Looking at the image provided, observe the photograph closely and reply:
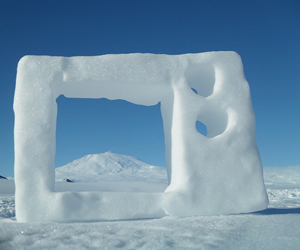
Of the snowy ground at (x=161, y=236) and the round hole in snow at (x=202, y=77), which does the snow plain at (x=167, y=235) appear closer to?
the snowy ground at (x=161, y=236)

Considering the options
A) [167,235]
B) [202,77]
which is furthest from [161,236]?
[202,77]

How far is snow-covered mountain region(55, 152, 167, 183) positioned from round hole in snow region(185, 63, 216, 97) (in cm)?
2105

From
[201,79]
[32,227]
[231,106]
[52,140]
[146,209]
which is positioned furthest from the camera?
[201,79]

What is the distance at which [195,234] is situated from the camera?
6.52 feet

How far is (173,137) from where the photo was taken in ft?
10.6

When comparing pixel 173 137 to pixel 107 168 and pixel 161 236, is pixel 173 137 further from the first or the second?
pixel 107 168

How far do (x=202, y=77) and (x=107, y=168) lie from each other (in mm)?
27524

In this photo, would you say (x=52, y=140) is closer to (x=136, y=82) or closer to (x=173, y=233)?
(x=136, y=82)

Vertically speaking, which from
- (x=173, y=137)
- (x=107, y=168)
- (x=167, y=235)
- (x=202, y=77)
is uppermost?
(x=202, y=77)

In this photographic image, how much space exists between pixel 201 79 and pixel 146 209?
219 cm

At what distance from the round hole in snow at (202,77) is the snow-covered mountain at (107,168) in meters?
21.1

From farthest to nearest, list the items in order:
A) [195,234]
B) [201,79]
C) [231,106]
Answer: [201,79] → [231,106] → [195,234]

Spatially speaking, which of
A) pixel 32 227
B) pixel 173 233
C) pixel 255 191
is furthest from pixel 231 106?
pixel 32 227

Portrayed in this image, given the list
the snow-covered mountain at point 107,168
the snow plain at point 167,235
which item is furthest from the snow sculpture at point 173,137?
the snow-covered mountain at point 107,168
